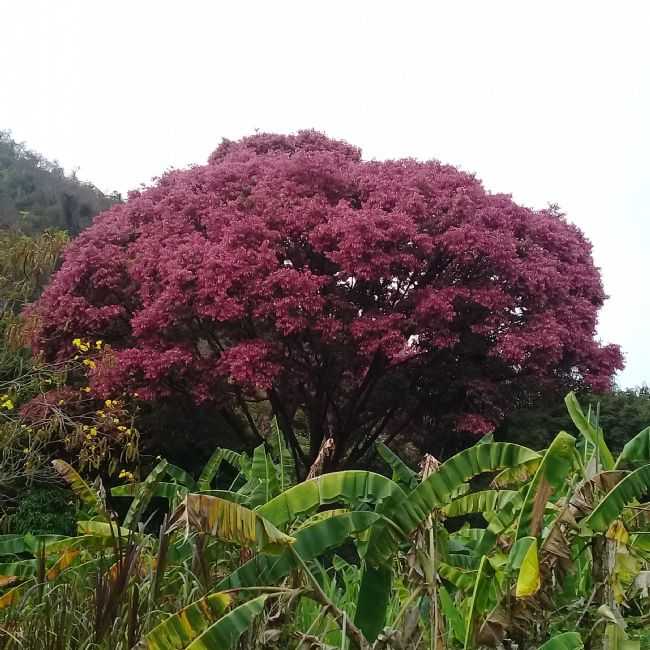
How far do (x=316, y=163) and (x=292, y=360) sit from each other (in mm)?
3108

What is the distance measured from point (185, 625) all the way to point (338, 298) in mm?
8058

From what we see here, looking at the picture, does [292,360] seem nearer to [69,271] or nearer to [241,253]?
[241,253]

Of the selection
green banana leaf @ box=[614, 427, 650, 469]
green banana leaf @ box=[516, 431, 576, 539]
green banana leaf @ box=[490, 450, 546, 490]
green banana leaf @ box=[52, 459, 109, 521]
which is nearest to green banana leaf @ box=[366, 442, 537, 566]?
green banana leaf @ box=[516, 431, 576, 539]

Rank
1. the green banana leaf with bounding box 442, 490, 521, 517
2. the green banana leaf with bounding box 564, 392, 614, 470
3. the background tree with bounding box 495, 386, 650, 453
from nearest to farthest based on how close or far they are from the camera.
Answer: the green banana leaf with bounding box 564, 392, 614, 470 < the green banana leaf with bounding box 442, 490, 521, 517 < the background tree with bounding box 495, 386, 650, 453

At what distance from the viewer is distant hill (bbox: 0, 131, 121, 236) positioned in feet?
68.3

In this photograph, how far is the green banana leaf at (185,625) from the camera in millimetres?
2408

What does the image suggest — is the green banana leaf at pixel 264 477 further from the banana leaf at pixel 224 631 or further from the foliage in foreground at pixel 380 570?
the banana leaf at pixel 224 631

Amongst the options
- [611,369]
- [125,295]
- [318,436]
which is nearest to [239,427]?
[318,436]

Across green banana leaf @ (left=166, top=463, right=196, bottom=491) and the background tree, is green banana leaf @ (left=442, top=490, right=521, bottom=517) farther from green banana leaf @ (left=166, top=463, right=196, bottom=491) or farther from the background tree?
the background tree

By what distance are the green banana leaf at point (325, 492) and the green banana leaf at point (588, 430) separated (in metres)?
1.08

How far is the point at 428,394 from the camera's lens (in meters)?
11.8

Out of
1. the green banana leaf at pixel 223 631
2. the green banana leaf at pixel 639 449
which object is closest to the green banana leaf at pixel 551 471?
the green banana leaf at pixel 639 449

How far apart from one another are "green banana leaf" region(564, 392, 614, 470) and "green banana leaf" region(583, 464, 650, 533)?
19.1 inches

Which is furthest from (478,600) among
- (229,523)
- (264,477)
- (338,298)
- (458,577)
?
(338,298)
